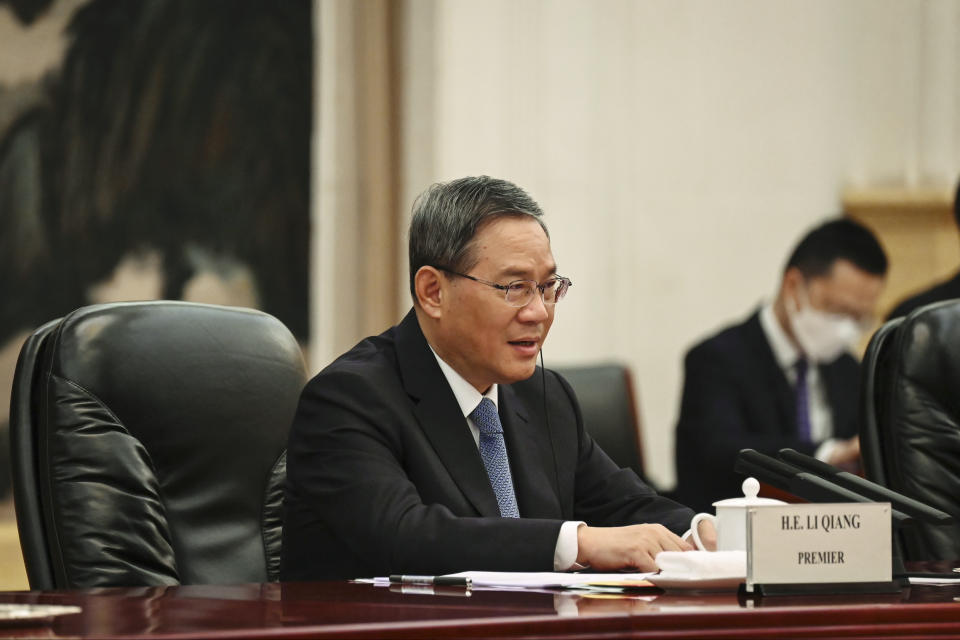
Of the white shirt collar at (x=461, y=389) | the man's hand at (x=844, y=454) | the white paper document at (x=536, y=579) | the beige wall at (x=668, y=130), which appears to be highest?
the beige wall at (x=668, y=130)

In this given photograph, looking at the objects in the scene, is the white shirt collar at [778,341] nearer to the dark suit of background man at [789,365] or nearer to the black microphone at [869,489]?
the dark suit of background man at [789,365]

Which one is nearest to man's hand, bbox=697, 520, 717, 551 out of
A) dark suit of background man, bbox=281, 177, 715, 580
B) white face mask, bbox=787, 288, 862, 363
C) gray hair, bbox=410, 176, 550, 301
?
dark suit of background man, bbox=281, 177, 715, 580

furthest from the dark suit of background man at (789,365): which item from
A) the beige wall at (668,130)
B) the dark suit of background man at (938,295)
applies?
the beige wall at (668,130)

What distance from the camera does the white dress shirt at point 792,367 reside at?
4875 mm

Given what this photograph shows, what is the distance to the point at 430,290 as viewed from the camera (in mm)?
2512

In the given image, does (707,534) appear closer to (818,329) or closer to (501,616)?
(501,616)

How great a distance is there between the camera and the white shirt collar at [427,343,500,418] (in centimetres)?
248

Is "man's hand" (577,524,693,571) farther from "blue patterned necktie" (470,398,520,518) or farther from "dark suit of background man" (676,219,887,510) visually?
"dark suit of background man" (676,219,887,510)

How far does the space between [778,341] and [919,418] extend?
2.19 m

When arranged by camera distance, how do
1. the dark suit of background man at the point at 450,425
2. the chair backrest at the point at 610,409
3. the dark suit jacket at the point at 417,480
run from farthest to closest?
the chair backrest at the point at 610,409 → the dark suit of background man at the point at 450,425 → the dark suit jacket at the point at 417,480

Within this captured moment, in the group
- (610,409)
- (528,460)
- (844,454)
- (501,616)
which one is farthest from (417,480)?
(844,454)

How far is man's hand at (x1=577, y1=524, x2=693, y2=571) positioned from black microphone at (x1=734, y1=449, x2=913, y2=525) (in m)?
0.14

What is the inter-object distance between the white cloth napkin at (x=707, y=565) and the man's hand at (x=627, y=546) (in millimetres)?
223

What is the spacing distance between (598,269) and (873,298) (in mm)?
1096
